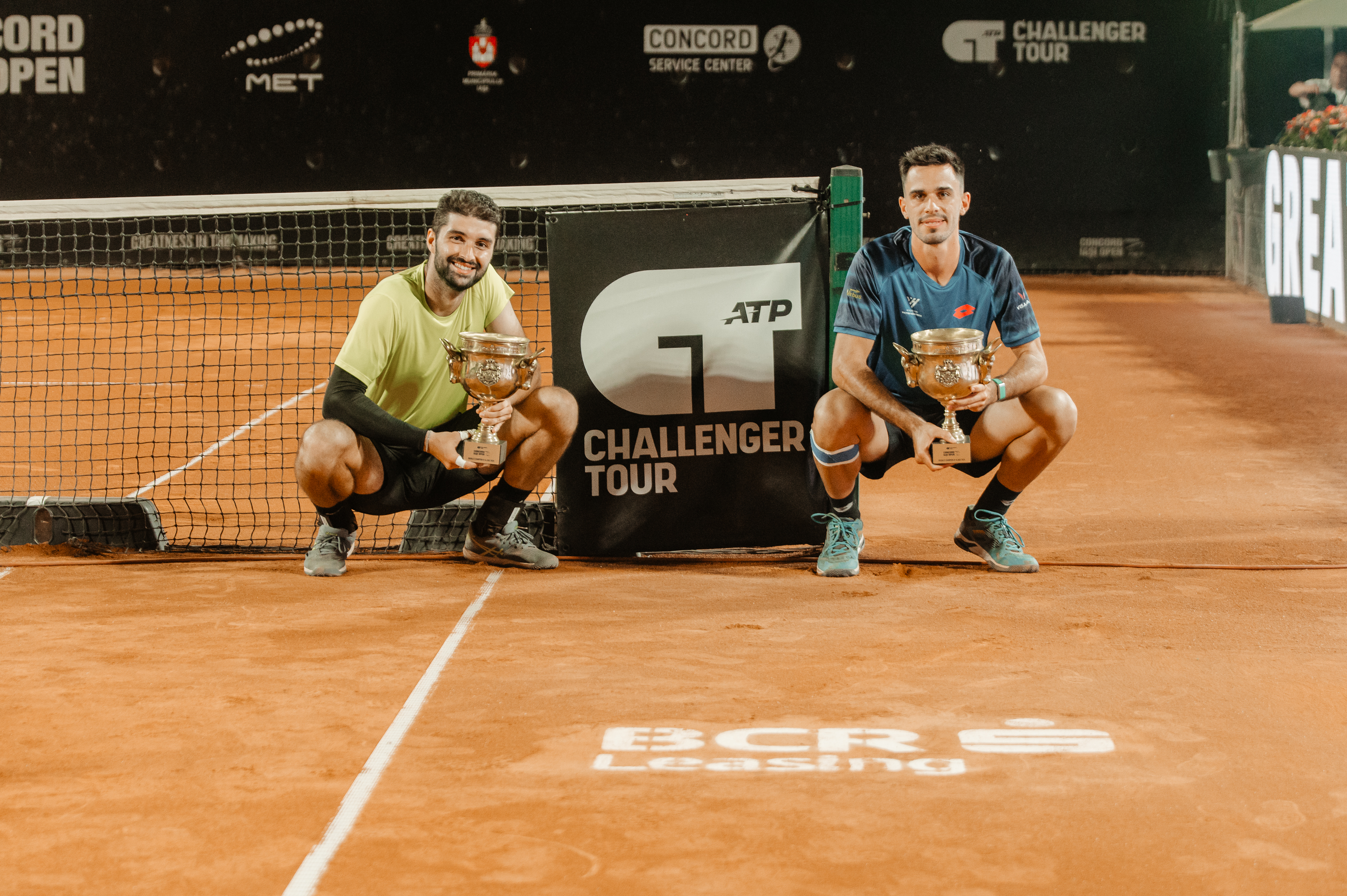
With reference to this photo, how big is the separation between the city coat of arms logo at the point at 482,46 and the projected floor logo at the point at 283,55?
2.03 meters

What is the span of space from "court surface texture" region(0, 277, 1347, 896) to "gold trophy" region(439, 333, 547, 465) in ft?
1.56

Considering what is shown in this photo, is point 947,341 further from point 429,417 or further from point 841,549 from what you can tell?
point 429,417

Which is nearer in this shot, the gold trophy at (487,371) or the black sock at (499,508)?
the gold trophy at (487,371)

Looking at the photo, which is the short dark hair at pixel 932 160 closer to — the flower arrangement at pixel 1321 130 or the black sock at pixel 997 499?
the black sock at pixel 997 499

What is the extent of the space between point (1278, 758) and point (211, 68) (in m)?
18.7

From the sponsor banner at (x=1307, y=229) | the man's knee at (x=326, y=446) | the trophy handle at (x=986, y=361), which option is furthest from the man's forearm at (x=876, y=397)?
the sponsor banner at (x=1307, y=229)

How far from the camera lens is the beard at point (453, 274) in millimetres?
4852

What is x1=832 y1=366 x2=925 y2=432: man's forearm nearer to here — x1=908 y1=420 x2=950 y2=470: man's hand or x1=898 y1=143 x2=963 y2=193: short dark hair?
x1=908 y1=420 x2=950 y2=470: man's hand

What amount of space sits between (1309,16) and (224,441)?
12739 mm

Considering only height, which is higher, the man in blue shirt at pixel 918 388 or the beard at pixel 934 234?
the beard at pixel 934 234

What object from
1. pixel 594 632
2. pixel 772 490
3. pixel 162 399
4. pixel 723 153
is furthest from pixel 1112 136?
pixel 594 632

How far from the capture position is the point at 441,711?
3482 mm

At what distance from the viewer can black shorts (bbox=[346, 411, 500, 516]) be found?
4934mm

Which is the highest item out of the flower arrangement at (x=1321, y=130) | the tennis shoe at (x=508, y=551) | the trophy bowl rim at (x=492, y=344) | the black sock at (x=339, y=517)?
the flower arrangement at (x=1321, y=130)
